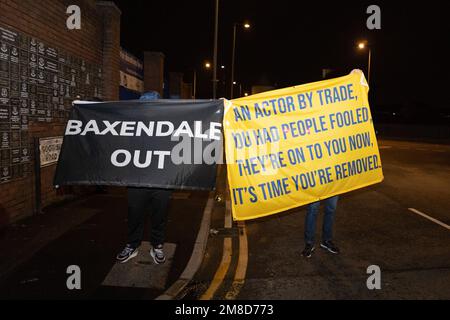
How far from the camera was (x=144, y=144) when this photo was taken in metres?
5.07

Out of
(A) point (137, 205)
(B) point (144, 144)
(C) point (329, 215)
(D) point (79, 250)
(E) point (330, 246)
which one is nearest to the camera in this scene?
(B) point (144, 144)

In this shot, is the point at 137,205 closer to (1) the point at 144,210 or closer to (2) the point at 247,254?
(1) the point at 144,210

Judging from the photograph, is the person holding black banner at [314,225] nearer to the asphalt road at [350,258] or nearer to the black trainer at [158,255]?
the asphalt road at [350,258]

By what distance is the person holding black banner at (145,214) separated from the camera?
5.18 meters

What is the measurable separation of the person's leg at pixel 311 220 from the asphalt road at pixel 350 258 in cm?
25

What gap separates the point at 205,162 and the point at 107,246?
2.06 metres

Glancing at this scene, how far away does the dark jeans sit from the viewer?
517 cm

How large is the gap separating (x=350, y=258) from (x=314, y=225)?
2.15 ft

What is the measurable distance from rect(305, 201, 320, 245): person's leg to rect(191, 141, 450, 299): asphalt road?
0.84ft

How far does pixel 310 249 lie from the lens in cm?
575

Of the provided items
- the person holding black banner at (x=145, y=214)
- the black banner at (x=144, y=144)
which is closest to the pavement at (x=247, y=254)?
the person holding black banner at (x=145, y=214)

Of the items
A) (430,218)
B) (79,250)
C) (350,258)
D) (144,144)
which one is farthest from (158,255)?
(430,218)

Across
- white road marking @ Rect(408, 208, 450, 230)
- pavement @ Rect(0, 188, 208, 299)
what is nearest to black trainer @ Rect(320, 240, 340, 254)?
pavement @ Rect(0, 188, 208, 299)
